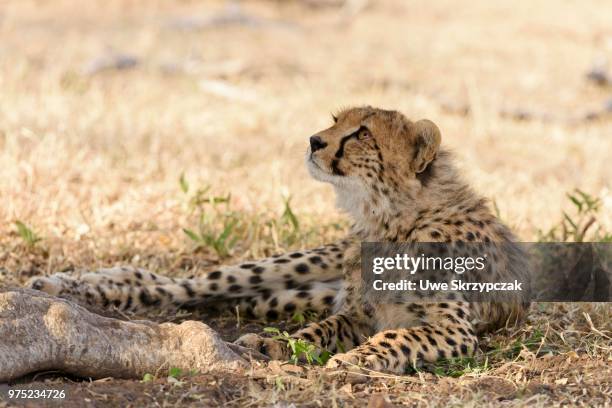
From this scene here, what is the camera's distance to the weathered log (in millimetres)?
3039

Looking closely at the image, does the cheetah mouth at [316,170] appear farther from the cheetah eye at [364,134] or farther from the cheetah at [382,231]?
the cheetah eye at [364,134]

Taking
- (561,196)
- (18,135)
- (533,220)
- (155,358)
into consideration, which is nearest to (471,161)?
(561,196)

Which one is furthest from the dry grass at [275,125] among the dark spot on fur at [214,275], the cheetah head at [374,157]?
the cheetah head at [374,157]

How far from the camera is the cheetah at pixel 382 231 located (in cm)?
378

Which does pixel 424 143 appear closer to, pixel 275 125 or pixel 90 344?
pixel 90 344

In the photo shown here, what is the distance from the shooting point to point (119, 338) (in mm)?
3197

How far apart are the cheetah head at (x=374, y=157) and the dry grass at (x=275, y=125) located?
0.70 metres

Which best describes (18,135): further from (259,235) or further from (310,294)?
(310,294)

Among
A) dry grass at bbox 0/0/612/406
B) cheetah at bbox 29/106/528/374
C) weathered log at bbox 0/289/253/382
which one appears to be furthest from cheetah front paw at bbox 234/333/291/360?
dry grass at bbox 0/0/612/406

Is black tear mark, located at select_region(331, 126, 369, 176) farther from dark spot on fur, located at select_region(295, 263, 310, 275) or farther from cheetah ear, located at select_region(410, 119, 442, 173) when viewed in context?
dark spot on fur, located at select_region(295, 263, 310, 275)

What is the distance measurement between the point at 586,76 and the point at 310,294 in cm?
627

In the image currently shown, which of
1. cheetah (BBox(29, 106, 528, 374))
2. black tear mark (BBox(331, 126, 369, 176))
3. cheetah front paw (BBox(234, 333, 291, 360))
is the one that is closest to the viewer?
cheetah front paw (BBox(234, 333, 291, 360))

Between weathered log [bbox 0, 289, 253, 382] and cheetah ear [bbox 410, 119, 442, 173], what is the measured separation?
45.0 inches

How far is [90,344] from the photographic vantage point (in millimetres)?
3135
